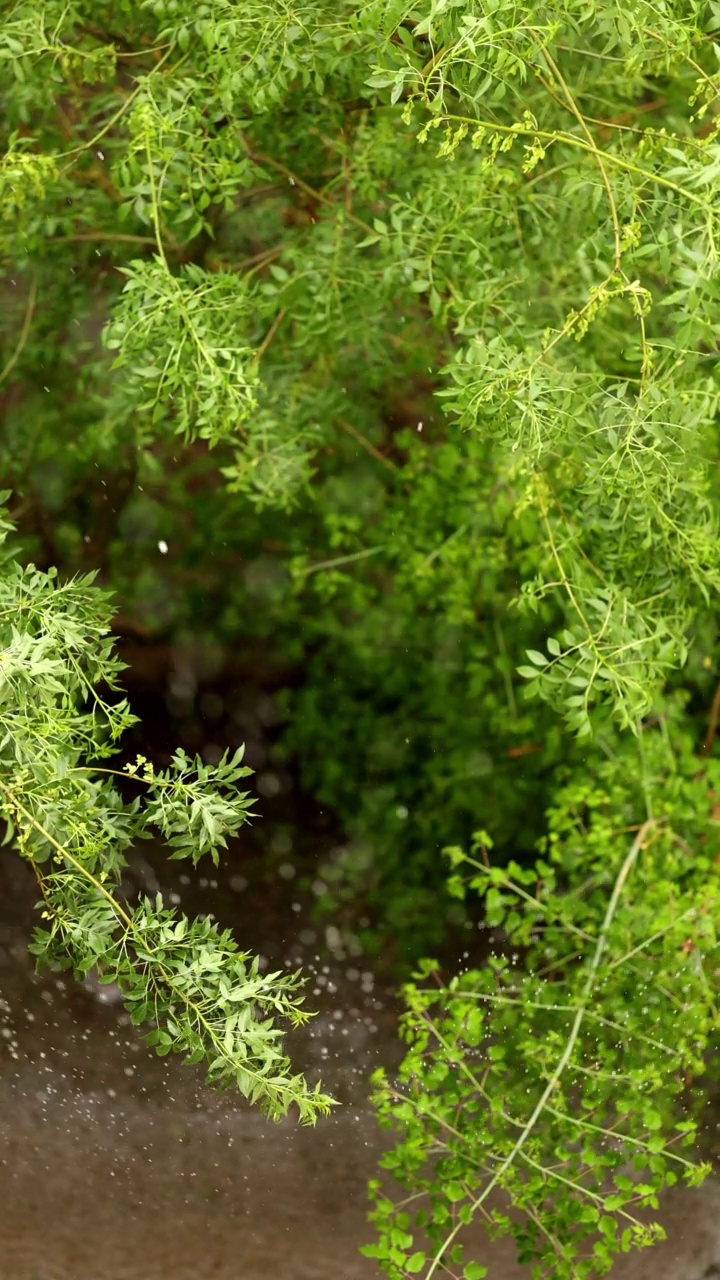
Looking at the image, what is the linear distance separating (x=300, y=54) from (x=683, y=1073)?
2.55 meters

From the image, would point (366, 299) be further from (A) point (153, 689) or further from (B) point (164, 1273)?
(B) point (164, 1273)

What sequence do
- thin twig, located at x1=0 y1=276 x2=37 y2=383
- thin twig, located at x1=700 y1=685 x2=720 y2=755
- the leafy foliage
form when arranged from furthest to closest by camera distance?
1. thin twig, located at x1=700 y1=685 x2=720 y2=755
2. thin twig, located at x1=0 y1=276 x2=37 y2=383
3. the leafy foliage

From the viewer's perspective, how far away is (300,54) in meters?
1.58

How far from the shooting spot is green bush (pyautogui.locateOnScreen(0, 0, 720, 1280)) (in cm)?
134

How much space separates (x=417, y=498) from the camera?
2.77 meters

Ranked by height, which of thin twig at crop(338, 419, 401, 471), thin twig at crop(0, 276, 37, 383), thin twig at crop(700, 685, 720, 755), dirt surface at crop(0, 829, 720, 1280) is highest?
thin twig at crop(0, 276, 37, 383)

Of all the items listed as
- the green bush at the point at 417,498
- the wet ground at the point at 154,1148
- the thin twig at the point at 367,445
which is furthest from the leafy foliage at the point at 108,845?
the wet ground at the point at 154,1148

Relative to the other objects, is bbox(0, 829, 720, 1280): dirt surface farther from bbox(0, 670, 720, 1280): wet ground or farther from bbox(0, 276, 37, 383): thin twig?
bbox(0, 276, 37, 383): thin twig

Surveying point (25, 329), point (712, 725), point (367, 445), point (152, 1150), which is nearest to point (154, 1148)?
point (152, 1150)

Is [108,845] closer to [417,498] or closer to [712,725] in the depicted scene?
[417,498]

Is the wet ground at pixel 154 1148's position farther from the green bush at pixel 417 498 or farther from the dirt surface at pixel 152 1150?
the green bush at pixel 417 498

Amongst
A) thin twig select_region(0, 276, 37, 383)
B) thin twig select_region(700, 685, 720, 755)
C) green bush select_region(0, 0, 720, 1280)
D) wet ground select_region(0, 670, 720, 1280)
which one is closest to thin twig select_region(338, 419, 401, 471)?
green bush select_region(0, 0, 720, 1280)

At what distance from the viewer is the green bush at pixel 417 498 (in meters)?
1.34

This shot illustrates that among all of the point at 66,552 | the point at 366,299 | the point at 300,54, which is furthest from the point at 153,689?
the point at 300,54
